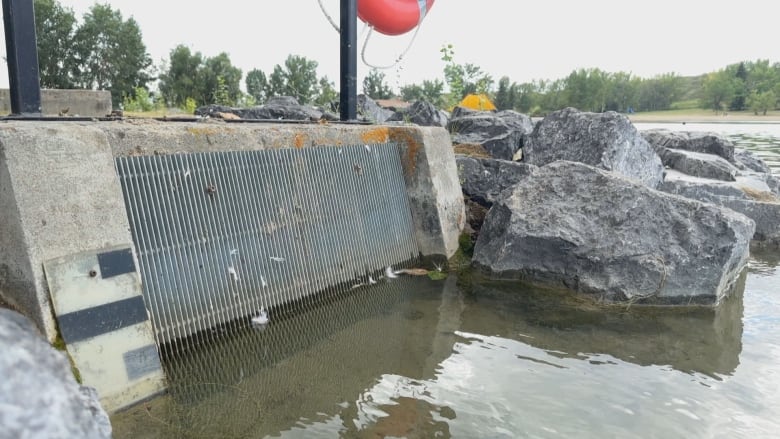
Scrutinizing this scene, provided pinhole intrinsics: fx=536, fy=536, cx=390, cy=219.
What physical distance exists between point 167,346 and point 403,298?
2334 mm

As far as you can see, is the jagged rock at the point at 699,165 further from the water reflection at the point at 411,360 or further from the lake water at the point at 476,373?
→ the water reflection at the point at 411,360

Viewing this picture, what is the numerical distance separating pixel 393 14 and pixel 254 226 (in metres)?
4.56

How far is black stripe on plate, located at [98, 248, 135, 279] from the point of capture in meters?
3.39

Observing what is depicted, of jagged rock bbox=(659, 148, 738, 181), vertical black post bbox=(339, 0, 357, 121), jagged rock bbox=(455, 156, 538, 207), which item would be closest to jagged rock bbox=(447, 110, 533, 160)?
jagged rock bbox=(455, 156, 538, 207)

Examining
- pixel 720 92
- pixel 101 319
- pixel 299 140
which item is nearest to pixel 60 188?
pixel 101 319

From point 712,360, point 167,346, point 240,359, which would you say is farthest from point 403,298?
point 712,360

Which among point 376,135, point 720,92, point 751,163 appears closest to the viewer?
point 376,135

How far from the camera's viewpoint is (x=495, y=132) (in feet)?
32.9

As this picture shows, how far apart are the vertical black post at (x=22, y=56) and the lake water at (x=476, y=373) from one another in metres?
2.15

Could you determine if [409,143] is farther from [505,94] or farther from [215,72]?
[505,94]

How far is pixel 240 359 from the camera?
3975 millimetres

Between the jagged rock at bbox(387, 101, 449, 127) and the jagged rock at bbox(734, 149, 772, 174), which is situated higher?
the jagged rock at bbox(387, 101, 449, 127)

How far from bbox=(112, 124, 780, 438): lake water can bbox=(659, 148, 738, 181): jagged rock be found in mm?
5011

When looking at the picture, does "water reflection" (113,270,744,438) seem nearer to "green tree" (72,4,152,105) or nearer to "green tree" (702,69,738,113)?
"green tree" (72,4,152,105)
